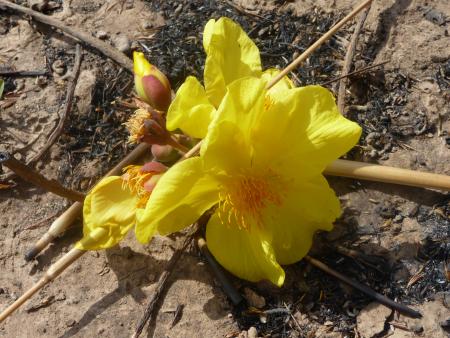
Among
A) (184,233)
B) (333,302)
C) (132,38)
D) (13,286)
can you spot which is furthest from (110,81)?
(333,302)

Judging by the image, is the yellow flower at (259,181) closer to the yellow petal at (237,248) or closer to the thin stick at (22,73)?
the yellow petal at (237,248)

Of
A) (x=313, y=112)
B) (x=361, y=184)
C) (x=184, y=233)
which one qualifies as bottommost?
(x=361, y=184)

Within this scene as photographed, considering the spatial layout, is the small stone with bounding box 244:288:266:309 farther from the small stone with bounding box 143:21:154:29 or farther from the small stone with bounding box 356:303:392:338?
the small stone with bounding box 143:21:154:29

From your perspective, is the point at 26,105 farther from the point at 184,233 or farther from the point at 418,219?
the point at 418,219

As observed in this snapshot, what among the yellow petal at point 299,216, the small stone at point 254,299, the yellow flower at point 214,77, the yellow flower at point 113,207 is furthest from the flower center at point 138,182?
the small stone at point 254,299

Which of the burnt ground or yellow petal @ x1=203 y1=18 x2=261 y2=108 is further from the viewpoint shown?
the burnt ground

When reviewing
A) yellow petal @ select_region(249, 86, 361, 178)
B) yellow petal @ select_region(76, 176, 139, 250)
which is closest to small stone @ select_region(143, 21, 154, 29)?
yellow petal @ select_region(76, 176, 139, 250)
